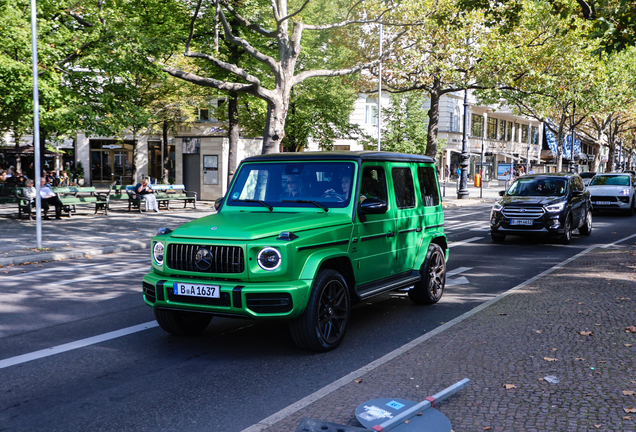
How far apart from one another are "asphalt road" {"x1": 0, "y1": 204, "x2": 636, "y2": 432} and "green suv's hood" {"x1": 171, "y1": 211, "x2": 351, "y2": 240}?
116cm

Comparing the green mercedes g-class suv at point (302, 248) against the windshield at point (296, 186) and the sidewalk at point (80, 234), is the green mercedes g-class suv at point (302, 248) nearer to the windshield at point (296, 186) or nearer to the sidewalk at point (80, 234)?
the windshield at point (296, 186)

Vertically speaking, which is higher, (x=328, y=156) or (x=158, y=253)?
(x=328, y=156)

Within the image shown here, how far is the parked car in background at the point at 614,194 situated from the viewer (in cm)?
2361

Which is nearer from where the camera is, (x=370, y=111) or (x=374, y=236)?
(x=374, y=236)

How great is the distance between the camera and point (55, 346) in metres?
6.11

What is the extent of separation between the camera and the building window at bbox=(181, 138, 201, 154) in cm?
2988

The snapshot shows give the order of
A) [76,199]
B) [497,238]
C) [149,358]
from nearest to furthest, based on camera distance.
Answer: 1. [149,358]
2. [497,238]
3. [76,199]

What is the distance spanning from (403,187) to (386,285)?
133 centimetres

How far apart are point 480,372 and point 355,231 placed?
76.0 inches

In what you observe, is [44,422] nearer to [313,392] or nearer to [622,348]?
[313,392]

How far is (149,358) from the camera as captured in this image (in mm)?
5680

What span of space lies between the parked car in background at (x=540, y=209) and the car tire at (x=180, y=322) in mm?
9867

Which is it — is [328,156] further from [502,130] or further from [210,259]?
[502,130]

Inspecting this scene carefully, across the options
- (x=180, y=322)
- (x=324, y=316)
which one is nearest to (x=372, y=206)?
(x=324, y=316)
